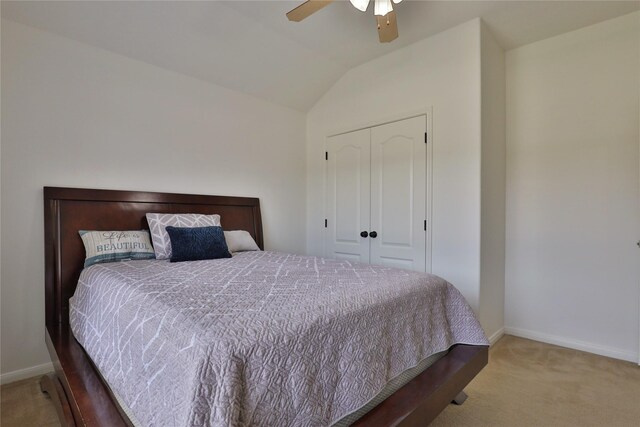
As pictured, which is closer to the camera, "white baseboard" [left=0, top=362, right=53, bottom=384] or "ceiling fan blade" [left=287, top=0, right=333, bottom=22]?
"ceiling fan blade" [left=287, top=0, right=333, bottom=22]

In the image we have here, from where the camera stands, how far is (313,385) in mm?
1064

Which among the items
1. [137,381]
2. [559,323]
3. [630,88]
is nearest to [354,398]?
[137,381]

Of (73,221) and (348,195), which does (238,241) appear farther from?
(348,195)

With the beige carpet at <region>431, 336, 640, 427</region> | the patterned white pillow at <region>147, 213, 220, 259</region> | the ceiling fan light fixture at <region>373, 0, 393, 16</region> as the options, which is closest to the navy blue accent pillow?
the patterned white pillow at <region>147, 213, 220, 259</region>

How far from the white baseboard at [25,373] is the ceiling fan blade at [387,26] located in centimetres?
318

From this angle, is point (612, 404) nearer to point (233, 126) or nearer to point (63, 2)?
point (233, 126)

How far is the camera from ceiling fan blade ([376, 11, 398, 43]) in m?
1.92

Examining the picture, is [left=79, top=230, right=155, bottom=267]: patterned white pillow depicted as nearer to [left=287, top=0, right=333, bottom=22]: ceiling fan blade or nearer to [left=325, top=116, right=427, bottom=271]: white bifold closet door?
[left=287, top=0, right=333, bottom=22]: ceiling fan blade

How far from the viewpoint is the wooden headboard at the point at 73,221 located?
2.22 metres

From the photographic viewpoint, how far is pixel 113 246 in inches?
88.9

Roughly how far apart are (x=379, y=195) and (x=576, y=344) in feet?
6.83

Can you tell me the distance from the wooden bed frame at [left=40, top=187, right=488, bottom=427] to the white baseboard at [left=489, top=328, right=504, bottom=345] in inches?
46.8

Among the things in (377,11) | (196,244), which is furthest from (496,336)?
(377,11)

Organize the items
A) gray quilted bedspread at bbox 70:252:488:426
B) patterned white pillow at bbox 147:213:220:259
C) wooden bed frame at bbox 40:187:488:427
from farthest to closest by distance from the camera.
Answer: patterned white pillow at bbox 147:213:220:259 → wooden bed frame at bbox 40:187:488:427 → gray quilted bedspread at bbox 70:252:488:426
